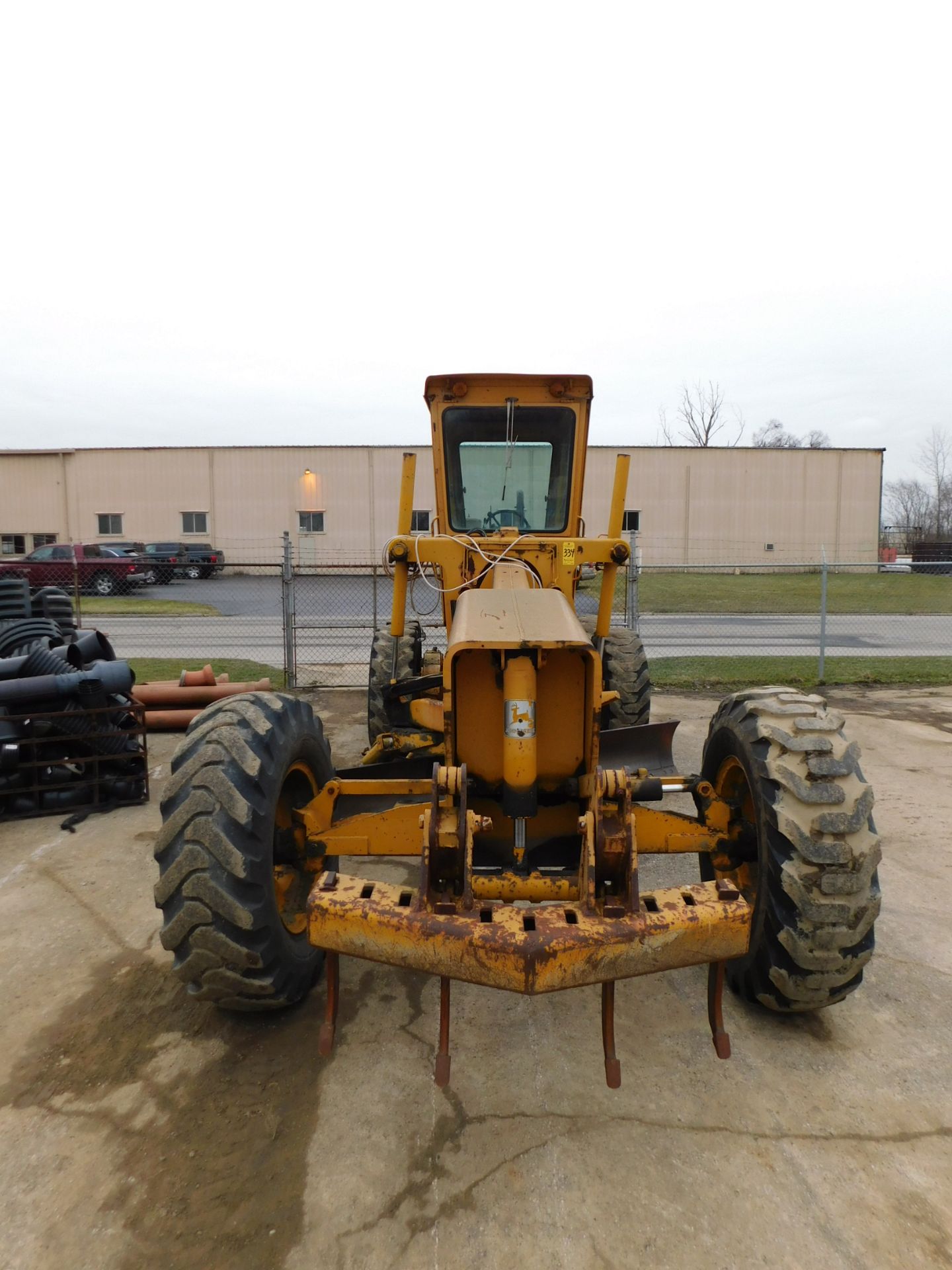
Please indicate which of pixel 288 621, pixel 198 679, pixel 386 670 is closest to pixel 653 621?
pixel 288 621

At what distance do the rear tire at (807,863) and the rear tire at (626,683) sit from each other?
130 inches

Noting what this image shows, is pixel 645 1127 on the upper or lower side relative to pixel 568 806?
lower

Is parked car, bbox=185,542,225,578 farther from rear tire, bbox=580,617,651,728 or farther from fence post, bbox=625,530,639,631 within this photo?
rear tire, bbox=580,617,651,728

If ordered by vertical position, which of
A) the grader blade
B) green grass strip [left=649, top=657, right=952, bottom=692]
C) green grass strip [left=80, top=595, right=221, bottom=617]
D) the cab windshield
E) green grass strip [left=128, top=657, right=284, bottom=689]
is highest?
the cab windshield

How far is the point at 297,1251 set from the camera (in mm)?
2107

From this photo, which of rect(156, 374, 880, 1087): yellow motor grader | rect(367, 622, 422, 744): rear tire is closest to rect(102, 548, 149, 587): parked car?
rect(367, 622, 422, 744): rear tire

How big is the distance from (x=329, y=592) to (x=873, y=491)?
26707mm

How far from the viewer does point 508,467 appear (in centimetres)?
528

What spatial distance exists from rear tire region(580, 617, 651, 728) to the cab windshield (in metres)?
1.52

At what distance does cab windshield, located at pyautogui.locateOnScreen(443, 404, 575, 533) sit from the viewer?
521 cm

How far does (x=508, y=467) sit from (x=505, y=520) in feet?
1.22

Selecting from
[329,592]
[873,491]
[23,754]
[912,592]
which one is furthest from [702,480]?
[23,754]

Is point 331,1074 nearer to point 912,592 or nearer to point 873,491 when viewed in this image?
point 912,592

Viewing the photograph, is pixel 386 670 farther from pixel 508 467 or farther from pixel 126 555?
pixel 126 555
